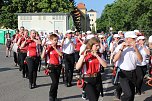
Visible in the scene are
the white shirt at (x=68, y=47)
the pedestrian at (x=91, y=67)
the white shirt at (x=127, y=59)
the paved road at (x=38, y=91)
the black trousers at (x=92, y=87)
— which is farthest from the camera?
the white shirt at (x=68, y=47)

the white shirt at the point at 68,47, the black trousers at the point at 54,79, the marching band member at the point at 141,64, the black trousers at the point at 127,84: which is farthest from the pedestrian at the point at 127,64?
the white shirt at the point at 68,47

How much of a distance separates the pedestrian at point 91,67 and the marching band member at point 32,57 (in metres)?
4.52

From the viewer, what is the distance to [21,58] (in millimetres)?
13586

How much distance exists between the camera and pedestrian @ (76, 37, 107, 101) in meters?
6.61

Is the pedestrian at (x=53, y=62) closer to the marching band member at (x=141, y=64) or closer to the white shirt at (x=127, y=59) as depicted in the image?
the white shirt at (x=127, y=59)

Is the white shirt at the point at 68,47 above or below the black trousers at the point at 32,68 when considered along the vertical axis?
above

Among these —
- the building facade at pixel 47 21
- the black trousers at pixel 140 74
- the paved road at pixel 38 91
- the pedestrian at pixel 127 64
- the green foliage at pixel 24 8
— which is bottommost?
the paved road at pixel 38 91

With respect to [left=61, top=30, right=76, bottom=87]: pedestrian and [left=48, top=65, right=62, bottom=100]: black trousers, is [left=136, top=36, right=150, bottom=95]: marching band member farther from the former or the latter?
[left=61, top=30, right=76, bottom=87]: pedestrian

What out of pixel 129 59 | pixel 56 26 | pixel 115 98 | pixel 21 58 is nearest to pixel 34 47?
pixel 21 58

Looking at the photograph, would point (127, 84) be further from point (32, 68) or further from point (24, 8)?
point (24, 8)

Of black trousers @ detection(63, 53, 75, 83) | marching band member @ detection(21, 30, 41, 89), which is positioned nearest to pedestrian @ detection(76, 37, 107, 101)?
marching band member @ detection(21, 30, 41, 89)

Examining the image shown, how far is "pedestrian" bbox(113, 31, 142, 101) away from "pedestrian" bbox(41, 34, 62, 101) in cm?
205

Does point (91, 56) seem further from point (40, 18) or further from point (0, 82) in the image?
point (40, 18)

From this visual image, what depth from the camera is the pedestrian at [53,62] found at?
890 centimetres
